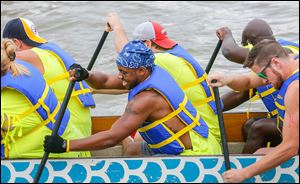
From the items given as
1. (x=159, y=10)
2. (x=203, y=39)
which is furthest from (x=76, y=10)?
(x=203, y=39)

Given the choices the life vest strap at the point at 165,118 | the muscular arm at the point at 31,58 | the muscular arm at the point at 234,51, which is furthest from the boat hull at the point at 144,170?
the muscular arm at the point at 234,51

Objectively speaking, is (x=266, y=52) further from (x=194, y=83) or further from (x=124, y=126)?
(x=194, y=83)

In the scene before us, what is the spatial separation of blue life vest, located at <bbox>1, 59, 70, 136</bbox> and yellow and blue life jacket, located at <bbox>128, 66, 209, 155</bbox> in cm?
58

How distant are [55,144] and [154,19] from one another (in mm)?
9927

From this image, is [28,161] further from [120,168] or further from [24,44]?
[24,44]

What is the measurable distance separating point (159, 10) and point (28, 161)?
10.4 meters

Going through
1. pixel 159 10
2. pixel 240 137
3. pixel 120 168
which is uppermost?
pixel 120 168

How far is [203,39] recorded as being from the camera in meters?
13.9

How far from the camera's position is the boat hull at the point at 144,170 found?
5.65 metres

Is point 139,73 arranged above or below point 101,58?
above

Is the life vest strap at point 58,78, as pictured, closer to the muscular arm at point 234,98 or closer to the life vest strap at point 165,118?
the life vest strap at point 165,118

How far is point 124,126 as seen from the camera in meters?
5.64

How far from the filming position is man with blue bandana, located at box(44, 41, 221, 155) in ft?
18.5

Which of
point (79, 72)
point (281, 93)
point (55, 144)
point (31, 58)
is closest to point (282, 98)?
point (281, 93)
